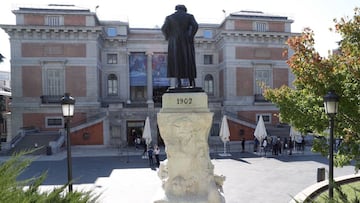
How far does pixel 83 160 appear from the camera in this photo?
20.9m

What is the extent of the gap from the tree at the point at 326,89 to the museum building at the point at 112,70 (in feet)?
64.9

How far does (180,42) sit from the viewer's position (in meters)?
7.22

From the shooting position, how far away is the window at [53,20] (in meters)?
30.4

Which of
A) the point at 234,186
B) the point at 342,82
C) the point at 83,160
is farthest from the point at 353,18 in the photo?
the point at 83,160

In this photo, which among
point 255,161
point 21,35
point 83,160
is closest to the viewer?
point 255,161

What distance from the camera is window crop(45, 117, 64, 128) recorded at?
30.2m

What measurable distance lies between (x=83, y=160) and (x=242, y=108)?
18158 mm

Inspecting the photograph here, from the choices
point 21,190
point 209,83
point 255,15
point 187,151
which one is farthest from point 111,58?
point 21,190

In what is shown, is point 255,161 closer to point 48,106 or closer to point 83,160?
point 83,160

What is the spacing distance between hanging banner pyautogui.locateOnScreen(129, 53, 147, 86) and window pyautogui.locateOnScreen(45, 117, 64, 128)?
904 centimetres

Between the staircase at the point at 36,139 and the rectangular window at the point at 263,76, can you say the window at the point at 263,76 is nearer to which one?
the rectangular window at the point at 263,76

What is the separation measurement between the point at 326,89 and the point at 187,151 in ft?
13.7

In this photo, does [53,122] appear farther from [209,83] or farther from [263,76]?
[263,76]

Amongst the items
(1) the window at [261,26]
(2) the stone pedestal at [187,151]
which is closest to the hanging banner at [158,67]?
(1) the window at [261,26]
